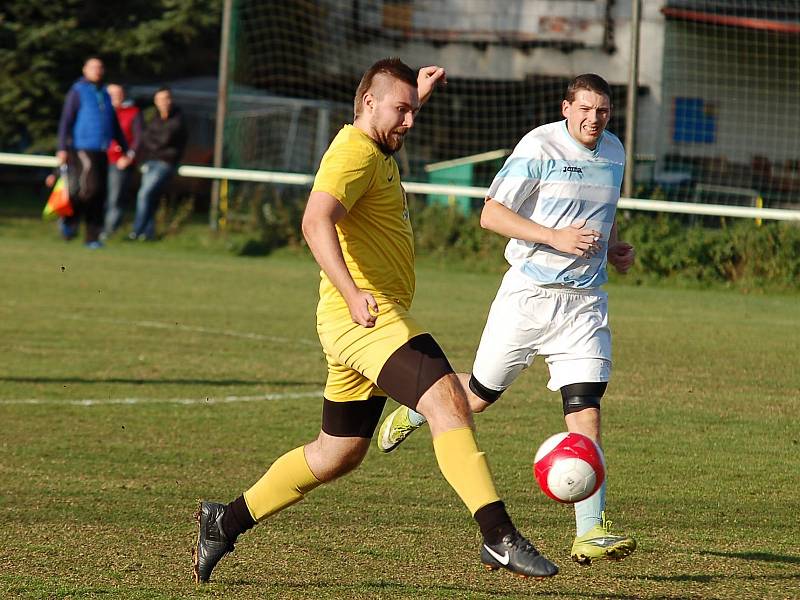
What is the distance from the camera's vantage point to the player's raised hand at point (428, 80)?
19.1 ft

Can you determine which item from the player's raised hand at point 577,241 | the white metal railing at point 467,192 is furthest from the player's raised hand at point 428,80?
the white metal railing at point 467,192

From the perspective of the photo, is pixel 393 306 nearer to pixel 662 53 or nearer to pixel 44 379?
pixel 44 379

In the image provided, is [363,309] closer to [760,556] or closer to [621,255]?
[621,255]

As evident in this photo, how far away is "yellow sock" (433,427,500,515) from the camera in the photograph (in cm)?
467

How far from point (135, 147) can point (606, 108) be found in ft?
52.6

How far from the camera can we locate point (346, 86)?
26.8 m

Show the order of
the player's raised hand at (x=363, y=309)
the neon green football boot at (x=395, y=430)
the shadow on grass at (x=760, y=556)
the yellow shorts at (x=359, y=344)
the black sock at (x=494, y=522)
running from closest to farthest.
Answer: the black sock at (x=494, y=522)
the player's raised hand at (x=363, y=309)
the yellow shorts at (x=359, y=344)
the shadow on grass at (x=760, y=556)
the neon green football boot at (x=395, y=430)

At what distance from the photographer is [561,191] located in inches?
244

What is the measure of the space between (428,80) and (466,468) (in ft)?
6.27

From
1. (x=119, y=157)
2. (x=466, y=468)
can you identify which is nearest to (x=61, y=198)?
(x=119, y=157)

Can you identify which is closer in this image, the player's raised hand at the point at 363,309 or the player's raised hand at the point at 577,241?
the player's raised hand at the point at 363,309

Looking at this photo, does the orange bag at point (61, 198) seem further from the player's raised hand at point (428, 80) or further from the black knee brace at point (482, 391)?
the player's raised hand at point (428, 80)

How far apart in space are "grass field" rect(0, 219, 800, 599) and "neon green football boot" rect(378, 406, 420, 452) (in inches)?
7.9

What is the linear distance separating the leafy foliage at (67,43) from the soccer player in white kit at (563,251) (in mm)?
25893
